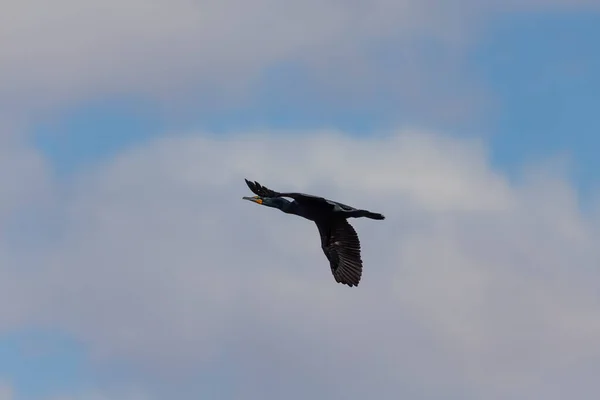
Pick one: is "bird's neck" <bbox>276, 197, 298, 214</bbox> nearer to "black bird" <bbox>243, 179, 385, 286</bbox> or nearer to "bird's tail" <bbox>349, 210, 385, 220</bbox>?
"black bird" <bbox>243, 179, 385, 286</bbox>

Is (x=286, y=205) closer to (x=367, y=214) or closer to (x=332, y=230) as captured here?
(x=332, y=230)

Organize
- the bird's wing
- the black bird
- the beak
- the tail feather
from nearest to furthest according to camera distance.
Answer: the tail feather, the black bird, the beak, the bird's wing

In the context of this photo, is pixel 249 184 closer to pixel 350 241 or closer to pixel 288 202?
pixel 288 202

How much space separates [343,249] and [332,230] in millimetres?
1098

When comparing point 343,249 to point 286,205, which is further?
point 343,249

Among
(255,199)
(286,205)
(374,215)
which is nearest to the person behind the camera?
(374,215)

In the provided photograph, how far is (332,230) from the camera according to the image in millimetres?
57875

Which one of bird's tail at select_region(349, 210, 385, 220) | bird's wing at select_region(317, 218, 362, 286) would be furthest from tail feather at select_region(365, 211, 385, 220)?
bird's wing at select_region(317, 218, 362, 286)

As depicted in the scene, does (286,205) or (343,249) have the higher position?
(286,205)

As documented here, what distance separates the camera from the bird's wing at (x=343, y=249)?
57719 millimetres

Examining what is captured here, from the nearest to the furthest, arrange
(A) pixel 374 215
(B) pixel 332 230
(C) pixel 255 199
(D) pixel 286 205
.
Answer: (A) pixel 374 215 → (D) pixel 286 205 → (C) pixel 255 199 → (B) pixel 332 230

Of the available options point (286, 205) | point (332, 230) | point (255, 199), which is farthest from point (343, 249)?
point (255, 199)

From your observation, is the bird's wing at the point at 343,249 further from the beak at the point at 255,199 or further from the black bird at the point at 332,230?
the beak at the point at 255,199

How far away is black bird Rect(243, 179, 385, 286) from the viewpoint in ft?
185
